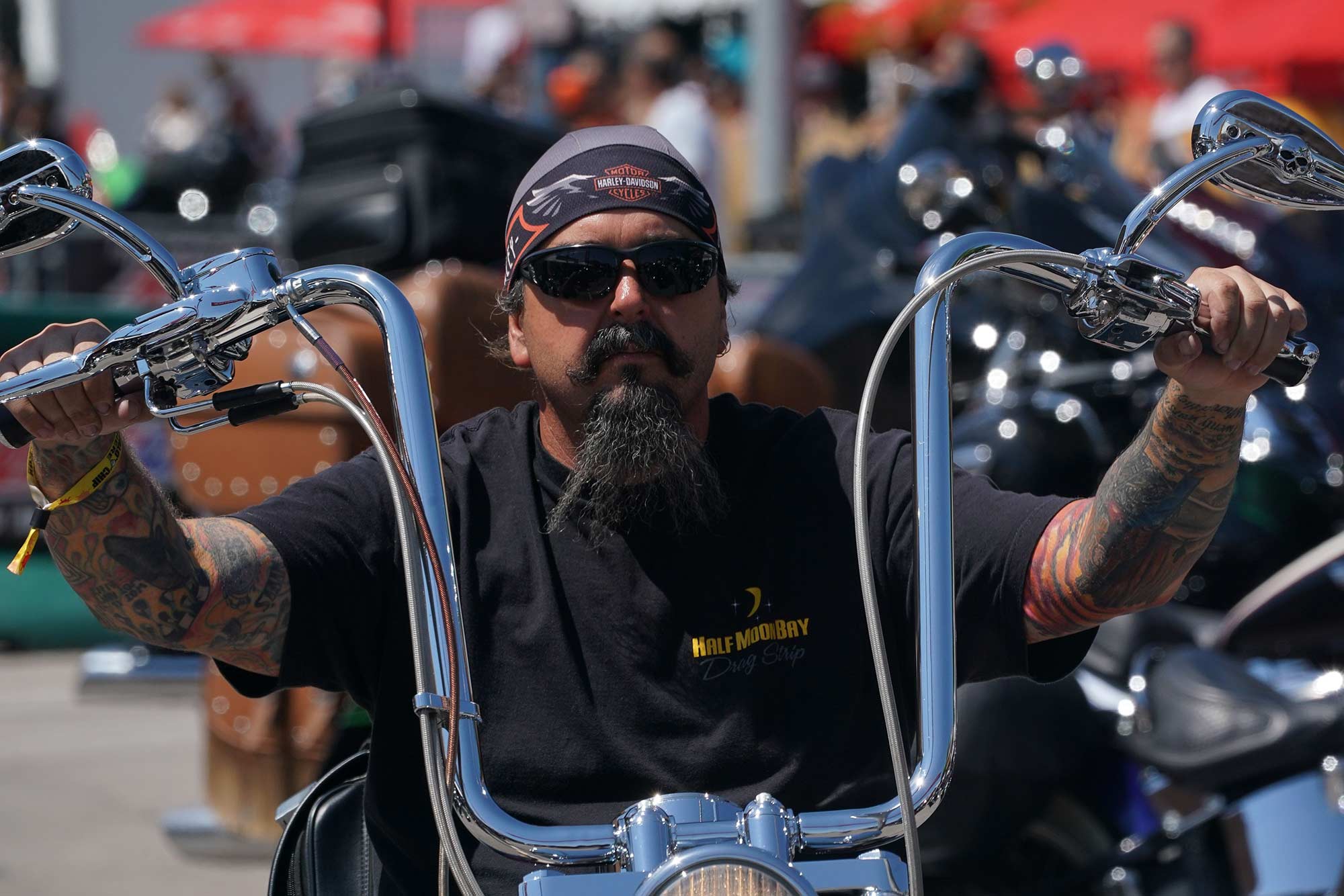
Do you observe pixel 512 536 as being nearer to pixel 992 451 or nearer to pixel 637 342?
pixel 637 342

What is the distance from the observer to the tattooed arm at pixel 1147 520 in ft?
6.36

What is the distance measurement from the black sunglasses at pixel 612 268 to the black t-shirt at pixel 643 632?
288 mm

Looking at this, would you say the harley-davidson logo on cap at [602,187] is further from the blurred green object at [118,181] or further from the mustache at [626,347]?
the blurred green object at [118,181]

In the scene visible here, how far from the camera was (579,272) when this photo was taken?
1928 mm

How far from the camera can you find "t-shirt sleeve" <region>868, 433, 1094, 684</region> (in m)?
2.05

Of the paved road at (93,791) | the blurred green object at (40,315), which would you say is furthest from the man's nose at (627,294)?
the blurred green object at (40,315)

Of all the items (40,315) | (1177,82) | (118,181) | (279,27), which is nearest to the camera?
(40,315)

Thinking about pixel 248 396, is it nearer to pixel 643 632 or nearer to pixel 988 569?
pixel 643 632

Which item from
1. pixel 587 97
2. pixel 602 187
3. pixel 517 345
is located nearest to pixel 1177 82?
pixel 587 97

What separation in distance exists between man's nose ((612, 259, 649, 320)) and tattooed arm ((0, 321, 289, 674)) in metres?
0.50

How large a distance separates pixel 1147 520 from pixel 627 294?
0.67 metres

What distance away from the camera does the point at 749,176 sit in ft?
39.3

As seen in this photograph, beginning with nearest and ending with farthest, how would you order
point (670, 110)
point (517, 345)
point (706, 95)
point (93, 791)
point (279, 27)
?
point (517, 345) → point (93, 791) → point (670, 110) → point (706, 95) → point (279, 27)

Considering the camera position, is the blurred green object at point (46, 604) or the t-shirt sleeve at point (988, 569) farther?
the blurred green object at point (46, 604)
